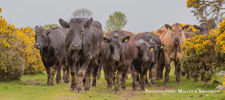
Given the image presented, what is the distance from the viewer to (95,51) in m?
11.6

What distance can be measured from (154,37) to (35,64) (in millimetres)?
8443

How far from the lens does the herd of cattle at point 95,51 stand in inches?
406

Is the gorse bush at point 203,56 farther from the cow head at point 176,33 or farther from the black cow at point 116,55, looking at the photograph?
the black cow at point 116,55

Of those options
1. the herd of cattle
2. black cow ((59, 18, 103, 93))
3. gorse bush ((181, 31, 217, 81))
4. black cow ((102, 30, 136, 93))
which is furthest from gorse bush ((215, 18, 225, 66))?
black cow ((59, 18, 103, 93))

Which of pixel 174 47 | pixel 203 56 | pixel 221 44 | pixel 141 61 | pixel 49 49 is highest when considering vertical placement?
pixel 174 47

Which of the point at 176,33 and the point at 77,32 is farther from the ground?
the point at 176,33

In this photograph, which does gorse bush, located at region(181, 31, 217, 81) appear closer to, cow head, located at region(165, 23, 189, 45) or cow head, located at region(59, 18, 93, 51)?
cow head, located at region(165, 23, 189, 45)

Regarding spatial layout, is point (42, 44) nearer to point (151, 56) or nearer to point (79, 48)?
point (79, 48)

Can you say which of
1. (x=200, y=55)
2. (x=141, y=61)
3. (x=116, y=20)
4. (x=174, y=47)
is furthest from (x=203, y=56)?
(x=116, y=20)

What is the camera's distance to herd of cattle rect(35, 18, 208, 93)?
1031 cm

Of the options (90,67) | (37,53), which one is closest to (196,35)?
(90,67)

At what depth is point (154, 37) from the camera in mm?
16984

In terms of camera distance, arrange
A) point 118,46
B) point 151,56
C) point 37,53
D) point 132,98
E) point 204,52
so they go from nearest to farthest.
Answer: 1. point 132,98
2. point 118,46
3. point 204,52
4. point 151,56
5. point 37,53

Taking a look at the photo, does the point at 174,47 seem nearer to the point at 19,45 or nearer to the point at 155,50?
the point at 155,50
